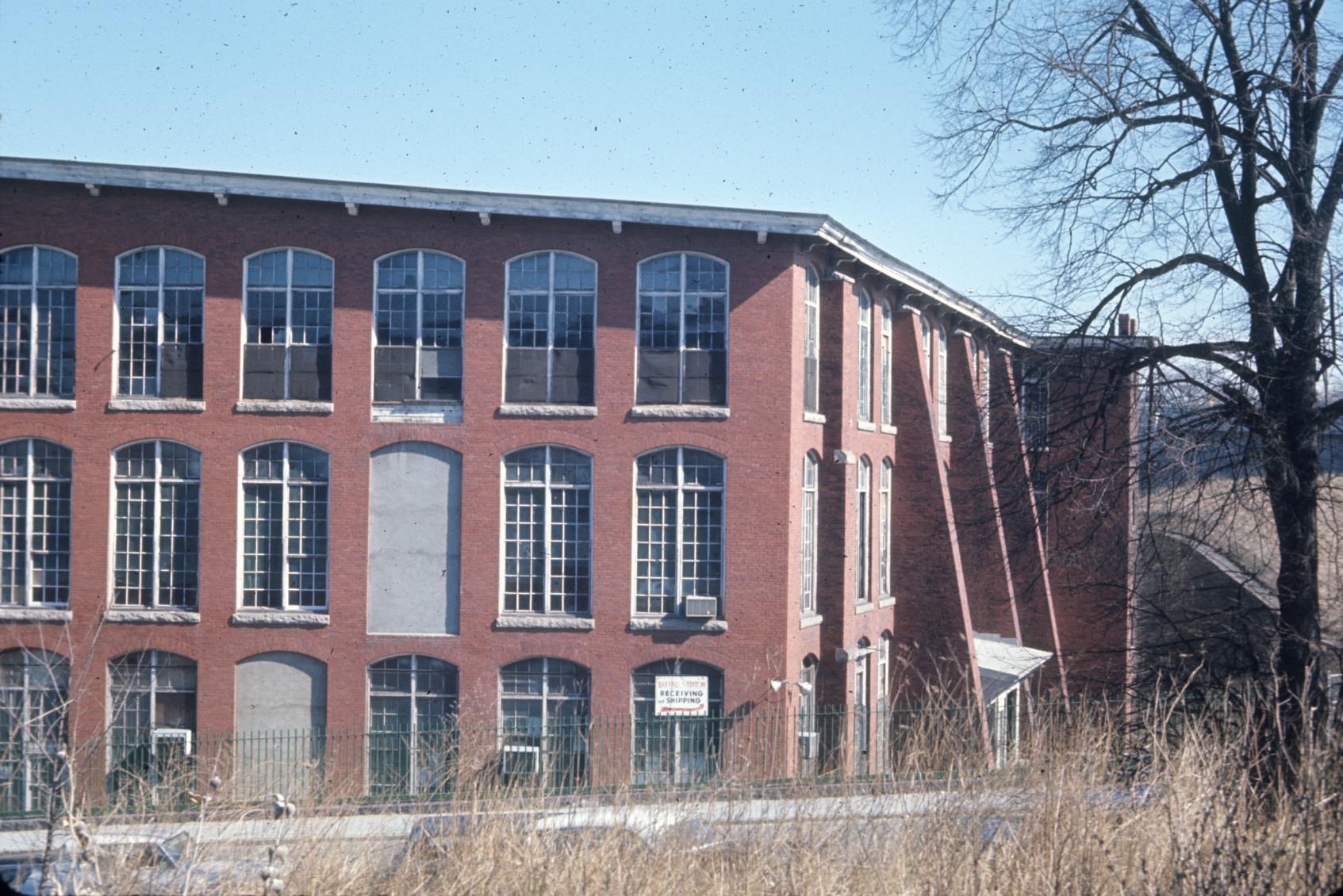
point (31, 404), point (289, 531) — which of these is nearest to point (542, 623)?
point (289, 531)

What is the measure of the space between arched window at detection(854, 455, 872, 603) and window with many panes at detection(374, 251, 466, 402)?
9.94m

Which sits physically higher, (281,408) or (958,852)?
(281,408)

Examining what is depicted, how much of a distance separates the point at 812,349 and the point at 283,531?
465 inches

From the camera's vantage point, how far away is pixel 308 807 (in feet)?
24.4

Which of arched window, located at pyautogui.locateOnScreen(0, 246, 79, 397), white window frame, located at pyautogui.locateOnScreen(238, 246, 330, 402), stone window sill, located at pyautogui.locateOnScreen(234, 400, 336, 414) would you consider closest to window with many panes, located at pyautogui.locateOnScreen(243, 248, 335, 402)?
white window frame, located at pyautogui.locateOnScreen(238, 246, 330, 402)

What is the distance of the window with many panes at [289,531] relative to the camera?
26500 millimetres

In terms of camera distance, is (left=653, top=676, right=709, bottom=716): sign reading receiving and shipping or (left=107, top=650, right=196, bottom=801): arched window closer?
(left=653, top=676, right=709, bottom=716): sign reading receiving and shipping

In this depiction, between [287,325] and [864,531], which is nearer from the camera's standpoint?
[287,325]

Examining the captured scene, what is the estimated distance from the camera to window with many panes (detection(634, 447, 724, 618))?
87.1 ft

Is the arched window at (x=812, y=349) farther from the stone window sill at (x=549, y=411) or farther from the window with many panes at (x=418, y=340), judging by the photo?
the window with many panes at (x=418, y=340)

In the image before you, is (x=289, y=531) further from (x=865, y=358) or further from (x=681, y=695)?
(x=865, y=358)

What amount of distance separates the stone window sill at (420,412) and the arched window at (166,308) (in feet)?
12.4

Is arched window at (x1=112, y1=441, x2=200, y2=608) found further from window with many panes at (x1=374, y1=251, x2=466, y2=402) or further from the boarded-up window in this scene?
window with many panes at (x1=374, y1=251, x2=466, y2=402)

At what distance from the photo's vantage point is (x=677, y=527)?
87.2 ft
